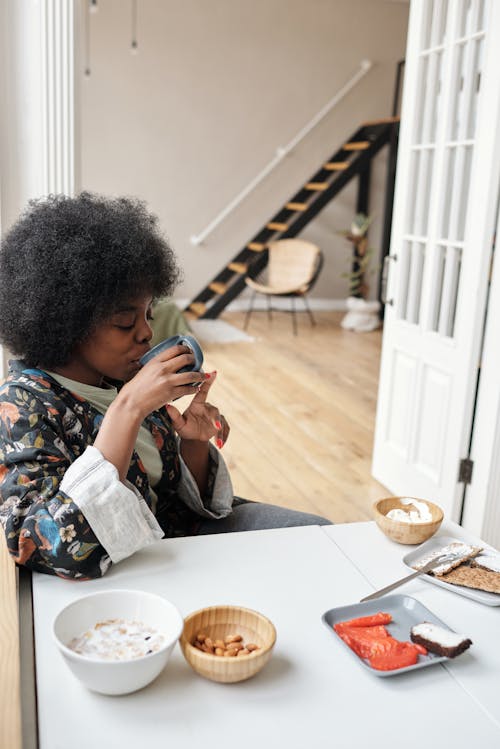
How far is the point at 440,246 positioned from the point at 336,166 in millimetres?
4971

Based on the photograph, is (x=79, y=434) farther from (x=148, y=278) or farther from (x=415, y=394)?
(x=415, y=394)

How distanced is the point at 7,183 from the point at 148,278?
0.85 meters

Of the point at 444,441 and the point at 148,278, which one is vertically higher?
the point at 148,278

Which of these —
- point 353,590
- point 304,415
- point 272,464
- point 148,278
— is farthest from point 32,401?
point 304,415

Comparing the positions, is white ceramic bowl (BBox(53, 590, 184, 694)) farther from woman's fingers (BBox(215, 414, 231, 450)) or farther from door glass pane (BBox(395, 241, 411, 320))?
door glass pane (BBox(395, 241, 411, 320))

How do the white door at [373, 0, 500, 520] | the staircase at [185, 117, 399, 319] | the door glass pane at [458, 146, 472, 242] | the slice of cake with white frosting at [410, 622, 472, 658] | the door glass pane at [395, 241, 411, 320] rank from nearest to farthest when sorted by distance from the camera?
the slice of cake with white frosting at [410, 622, 472, 658] → the white door at [373, 0, 500, 520] → the door glass pane at [458, 146, 472, 242] → the door glass pane at [395, 241, 411, 320] → the staircase at [185, 117, 399, 319]

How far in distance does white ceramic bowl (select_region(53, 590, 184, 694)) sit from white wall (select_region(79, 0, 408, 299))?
6822 millimetres

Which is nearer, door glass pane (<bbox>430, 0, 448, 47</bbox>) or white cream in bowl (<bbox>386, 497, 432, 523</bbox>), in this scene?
white cream in bowl (<bbox>386, 497, 432, 523</bbox>)

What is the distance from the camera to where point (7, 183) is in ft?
6.48

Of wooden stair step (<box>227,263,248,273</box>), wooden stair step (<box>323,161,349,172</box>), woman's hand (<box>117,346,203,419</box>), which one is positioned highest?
wooden stair step (<box>323,161,349,172</box>)

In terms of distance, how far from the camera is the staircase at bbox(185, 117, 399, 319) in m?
7.41

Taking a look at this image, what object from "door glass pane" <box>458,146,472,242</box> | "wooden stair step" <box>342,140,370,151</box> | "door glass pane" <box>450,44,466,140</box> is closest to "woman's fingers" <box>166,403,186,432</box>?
"door glass pane" <box>458,146,472,242</box>

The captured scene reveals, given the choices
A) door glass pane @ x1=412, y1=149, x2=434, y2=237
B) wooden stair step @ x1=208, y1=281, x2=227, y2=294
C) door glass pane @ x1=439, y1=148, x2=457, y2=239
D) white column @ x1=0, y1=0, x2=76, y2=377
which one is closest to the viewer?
white column @ x1=0, y1=0, x2=76, y2=377

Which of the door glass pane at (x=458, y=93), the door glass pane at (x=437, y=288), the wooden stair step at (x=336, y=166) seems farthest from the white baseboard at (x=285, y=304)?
the door glass pane at (x=458, y=93)
